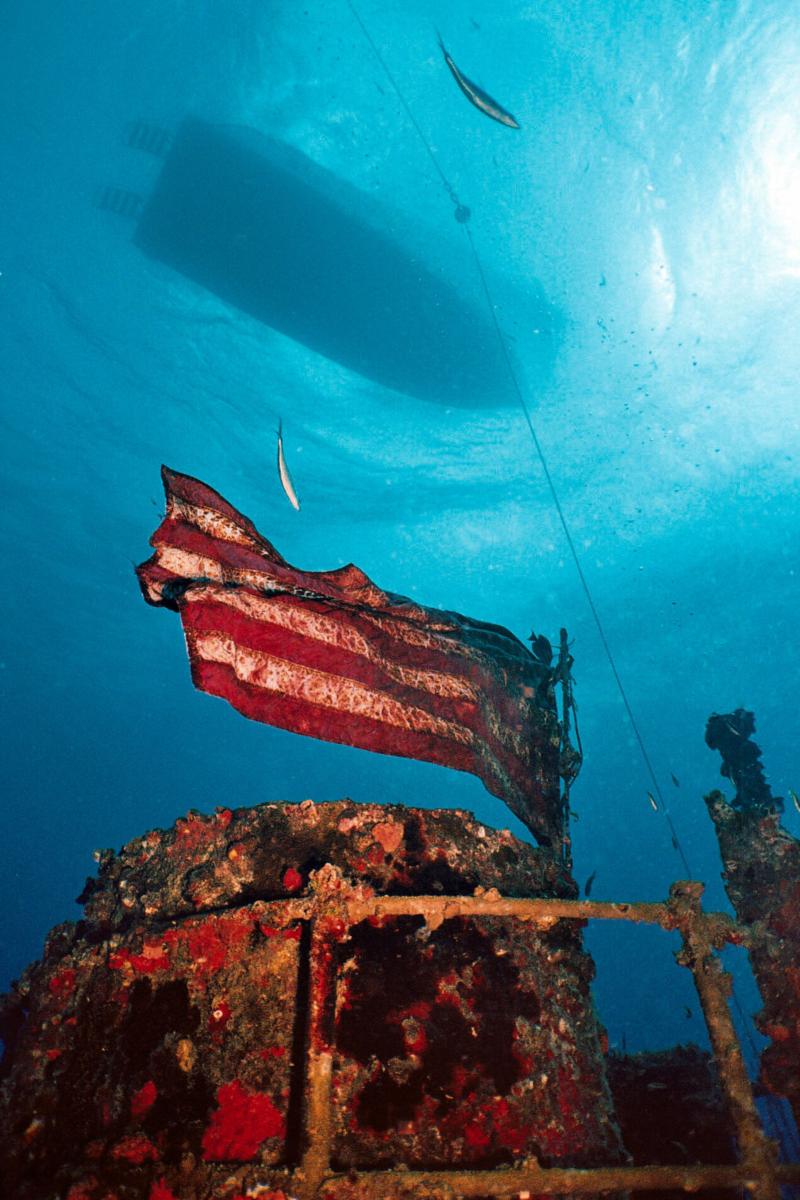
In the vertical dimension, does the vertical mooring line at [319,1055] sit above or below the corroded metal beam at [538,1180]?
above

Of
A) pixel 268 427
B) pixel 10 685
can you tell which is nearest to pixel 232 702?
pixel 268 427

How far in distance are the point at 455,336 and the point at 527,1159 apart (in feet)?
78.8

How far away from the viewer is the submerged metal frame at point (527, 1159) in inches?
80.6

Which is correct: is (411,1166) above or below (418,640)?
below

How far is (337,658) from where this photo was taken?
3.36 m

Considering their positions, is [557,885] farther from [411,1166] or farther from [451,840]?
[411,1166]

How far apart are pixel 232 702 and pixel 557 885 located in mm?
2408

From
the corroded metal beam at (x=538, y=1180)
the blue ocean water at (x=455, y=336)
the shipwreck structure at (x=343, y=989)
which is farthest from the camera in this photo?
the blue ocean water at (x=455, y=336)

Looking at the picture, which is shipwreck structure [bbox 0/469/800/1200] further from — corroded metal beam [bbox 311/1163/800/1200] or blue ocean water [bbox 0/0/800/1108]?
blue ocean water [bbox 0/0/800/1108]

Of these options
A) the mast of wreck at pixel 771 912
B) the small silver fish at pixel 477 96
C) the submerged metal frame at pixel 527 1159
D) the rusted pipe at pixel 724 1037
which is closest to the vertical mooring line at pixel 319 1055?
the submerged metal frame at pixel 527 1159

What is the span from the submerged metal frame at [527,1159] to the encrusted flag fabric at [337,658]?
0.90 metres

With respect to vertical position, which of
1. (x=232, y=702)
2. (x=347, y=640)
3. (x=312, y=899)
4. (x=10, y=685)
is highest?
(x=10, y=685)

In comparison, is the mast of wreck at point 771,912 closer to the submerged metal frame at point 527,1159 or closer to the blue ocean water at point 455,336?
the submerged metal frame at point 527,1159

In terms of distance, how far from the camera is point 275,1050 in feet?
7.91
